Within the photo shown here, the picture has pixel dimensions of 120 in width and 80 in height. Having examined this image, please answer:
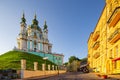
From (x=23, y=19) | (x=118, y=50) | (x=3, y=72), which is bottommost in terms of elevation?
(x=3, y=72)

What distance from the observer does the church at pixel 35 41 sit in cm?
10344

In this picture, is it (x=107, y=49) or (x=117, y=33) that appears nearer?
(x=117, y=33)

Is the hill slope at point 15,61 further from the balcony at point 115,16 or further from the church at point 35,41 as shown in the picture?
the balcony at point 115,16

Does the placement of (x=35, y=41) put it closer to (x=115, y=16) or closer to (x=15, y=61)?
(x=15, y=61)

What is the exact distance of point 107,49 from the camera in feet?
107

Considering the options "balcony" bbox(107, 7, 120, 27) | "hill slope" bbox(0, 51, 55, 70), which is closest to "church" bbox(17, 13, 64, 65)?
"hill slope" bbox(0, 51, 55, 70)

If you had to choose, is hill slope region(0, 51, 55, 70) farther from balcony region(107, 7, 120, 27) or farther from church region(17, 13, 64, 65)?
balcony region(107, 7, 120, 27)

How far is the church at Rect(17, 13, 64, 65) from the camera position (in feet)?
339

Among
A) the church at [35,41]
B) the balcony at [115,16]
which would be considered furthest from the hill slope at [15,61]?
the balcony at [115,16]

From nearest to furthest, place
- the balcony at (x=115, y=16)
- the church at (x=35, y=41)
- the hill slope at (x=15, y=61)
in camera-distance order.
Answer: the balcony at (x=115, y=16) < the hill slope at (x=15, y=61) < the church at (x=35, y=41)

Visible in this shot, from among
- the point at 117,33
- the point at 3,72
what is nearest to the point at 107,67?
the point at 117,33

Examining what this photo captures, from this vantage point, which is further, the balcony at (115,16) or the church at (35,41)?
the church at (35,41)

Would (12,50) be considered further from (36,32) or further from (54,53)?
(54,53)

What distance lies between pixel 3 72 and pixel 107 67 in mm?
17942
